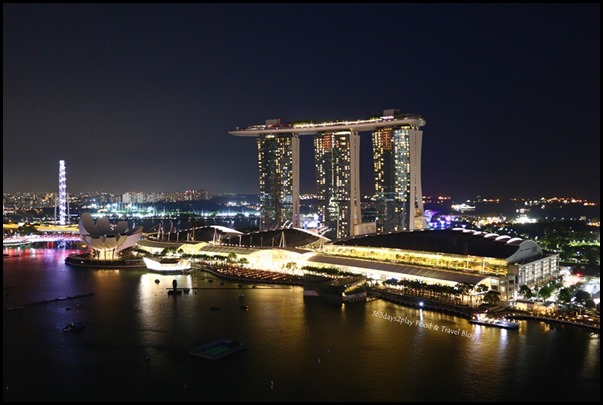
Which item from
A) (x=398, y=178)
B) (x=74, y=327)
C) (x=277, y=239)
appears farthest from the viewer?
(x=398, y=178)

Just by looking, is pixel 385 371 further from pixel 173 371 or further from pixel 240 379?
pixel 173 371

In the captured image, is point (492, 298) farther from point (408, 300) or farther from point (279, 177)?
point (279, 177)

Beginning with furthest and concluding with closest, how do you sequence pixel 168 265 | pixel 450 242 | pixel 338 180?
pixel 338 180 → pixel 168 265 → pixel 450 242

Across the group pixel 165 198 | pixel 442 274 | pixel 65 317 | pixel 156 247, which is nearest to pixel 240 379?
pixel 65 317

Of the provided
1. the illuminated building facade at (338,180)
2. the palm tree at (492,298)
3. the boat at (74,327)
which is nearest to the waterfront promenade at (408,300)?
the palm tree at (492,298)

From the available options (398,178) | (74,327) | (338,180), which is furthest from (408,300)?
(338,180)

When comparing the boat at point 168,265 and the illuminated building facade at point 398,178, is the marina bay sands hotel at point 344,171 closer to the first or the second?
the illuminated building facade at point 398,178

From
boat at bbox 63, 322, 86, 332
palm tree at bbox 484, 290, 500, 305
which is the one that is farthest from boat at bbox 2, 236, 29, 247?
palm tree at bbox 484, 290, 500, 305

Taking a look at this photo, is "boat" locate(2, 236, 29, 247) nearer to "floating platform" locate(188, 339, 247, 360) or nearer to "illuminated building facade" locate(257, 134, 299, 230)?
"illuminated building facade" locate(257, 134, 299, 230)
